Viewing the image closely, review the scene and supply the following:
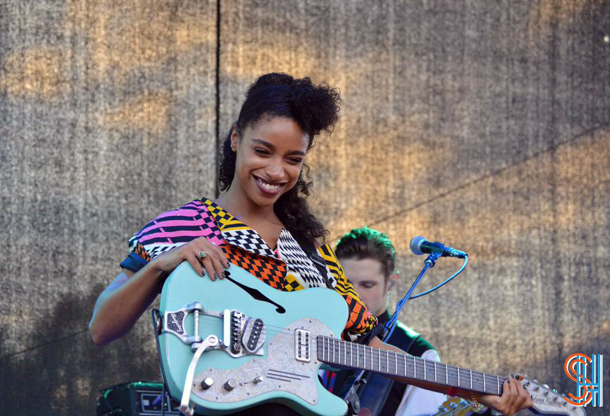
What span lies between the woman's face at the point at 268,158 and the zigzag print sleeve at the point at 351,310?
32 cm

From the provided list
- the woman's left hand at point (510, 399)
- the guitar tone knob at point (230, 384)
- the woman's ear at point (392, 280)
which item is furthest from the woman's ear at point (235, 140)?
the woman's ear at point (392, 280)

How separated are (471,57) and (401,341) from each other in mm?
1580

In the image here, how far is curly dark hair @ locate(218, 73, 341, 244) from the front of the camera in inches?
96.0

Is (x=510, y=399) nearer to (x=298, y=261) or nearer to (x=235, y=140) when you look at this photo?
(x=298, y=261)

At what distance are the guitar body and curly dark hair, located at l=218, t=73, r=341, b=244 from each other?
0.37 m

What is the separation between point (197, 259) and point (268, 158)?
42 centimetres

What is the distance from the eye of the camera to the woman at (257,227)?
2.15m

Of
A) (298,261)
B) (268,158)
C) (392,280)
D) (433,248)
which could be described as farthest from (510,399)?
(392,280)

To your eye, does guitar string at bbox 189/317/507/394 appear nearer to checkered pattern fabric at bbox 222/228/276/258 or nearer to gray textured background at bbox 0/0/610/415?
checkered pattern fabric at bbox 222/228/276/258

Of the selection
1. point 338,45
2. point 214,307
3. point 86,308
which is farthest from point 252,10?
point 214,307

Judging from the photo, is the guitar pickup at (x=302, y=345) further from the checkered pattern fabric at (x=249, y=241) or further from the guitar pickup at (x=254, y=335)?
the checkered pattern fabric at (x=249, y=241)
